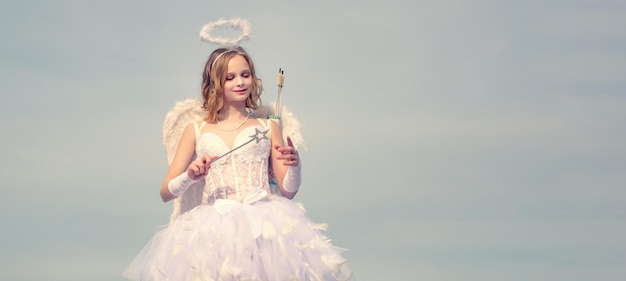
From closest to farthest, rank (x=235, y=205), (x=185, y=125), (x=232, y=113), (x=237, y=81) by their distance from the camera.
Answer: (x=235, y=205) < (x=237, y=81) < (x=232, y=113) < (x=185, y=125)

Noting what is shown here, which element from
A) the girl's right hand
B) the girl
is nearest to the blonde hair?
the girl

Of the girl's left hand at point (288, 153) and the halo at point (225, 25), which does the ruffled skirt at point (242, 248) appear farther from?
the halo at point (225, 25)

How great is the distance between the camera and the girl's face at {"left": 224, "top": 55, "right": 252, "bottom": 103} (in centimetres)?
984

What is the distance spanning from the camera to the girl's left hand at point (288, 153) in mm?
9234

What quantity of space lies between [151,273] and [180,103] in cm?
168

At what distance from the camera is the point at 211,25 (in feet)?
33.0

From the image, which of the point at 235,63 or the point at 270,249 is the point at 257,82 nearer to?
the point at 235,63

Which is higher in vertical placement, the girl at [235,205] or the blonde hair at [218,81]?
the blonde hair at [218,81]

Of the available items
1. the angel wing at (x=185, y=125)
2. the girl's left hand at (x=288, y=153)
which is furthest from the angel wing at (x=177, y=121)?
the girl's left hand at (x=288, y=153)

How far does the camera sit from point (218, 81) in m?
9.88

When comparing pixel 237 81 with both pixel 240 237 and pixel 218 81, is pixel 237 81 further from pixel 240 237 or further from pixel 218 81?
pixel 240 237

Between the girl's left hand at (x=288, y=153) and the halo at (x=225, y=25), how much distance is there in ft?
4.11

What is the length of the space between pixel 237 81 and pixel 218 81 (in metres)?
0.18

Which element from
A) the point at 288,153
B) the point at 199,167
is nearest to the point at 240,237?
the point at 199,167
